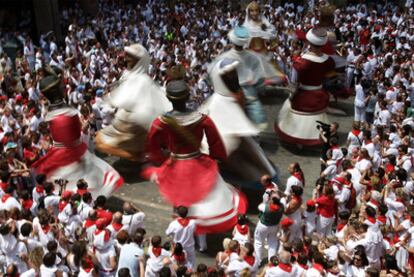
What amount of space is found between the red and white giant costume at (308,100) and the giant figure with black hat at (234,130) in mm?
2418

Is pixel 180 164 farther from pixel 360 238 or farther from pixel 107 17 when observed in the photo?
pixel 107 17

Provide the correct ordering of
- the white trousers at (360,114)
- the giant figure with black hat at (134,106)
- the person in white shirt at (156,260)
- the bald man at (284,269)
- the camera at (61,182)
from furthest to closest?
the white trousers at (360,114), the giant figure with black hat at (134,106), the camera at (61,182), the person in white shirt at (156,260), the bald man at (284,269)

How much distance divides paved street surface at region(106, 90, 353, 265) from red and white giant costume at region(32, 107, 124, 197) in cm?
81

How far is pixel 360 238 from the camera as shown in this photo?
740 cm

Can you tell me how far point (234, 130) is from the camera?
9531mm

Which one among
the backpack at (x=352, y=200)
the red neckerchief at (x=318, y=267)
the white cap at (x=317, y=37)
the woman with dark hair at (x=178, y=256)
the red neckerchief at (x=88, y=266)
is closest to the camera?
the red neckerchief at (x=318, y=267)

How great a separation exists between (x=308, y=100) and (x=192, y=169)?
420 centimetres

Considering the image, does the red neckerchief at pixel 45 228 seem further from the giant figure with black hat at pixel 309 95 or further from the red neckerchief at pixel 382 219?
the giant figure with black hat at pixel 309 95

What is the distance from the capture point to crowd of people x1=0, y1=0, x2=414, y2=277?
704 cm

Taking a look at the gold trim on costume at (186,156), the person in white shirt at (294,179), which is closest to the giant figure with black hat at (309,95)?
the person in white shirt at (294,179)

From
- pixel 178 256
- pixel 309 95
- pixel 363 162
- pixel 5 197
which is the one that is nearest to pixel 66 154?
pixel 5 197

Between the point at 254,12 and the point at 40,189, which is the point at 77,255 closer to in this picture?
the point at 40,189

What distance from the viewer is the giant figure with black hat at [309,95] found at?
11641mm

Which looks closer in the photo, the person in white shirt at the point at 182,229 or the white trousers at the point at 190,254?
the person in white shirt at the point at 182,229
